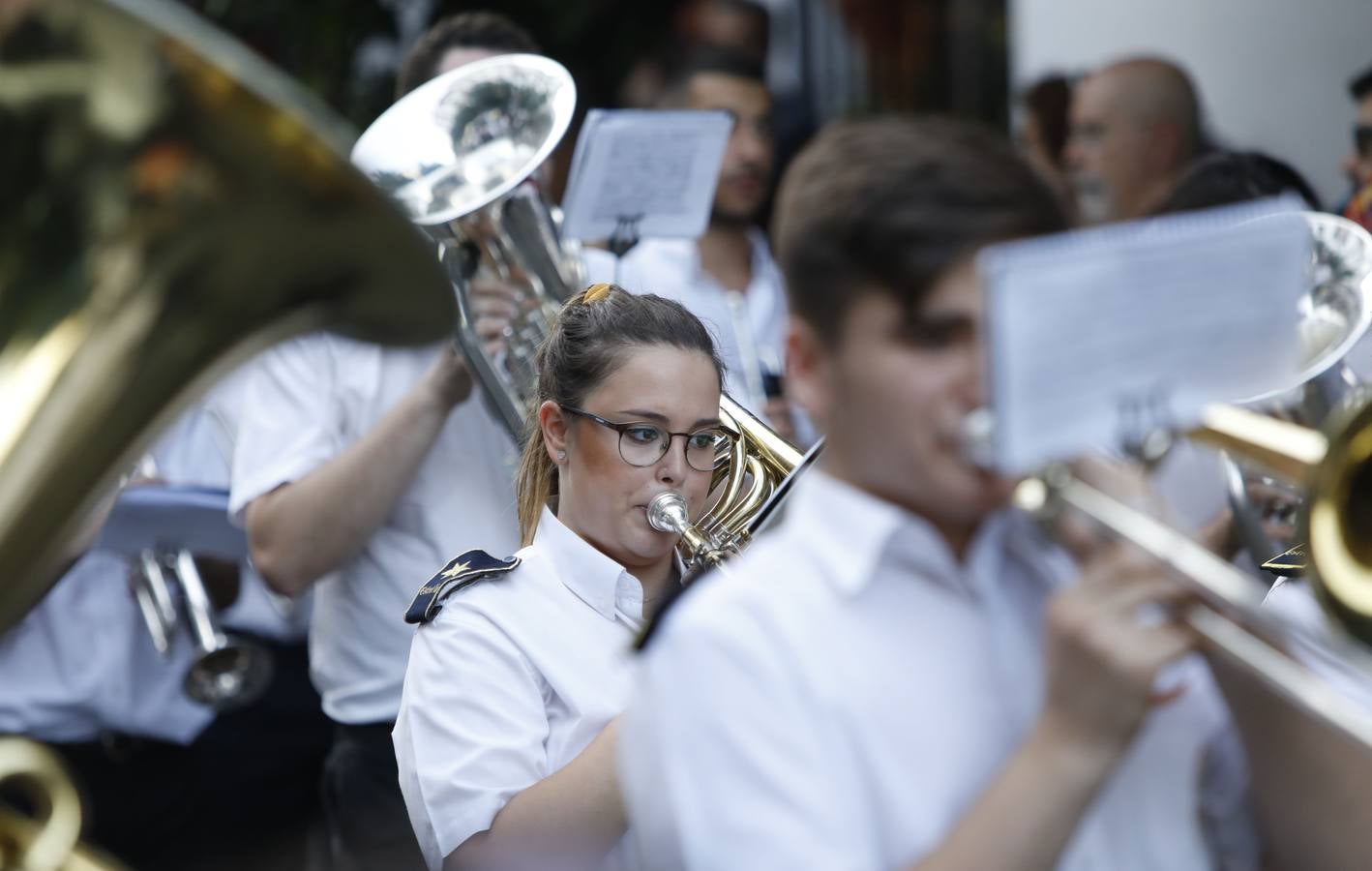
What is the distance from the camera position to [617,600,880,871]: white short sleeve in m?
1.16

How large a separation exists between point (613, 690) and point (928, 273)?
36.4 inches

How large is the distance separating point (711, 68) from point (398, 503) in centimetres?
175

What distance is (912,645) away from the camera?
3.92 feet

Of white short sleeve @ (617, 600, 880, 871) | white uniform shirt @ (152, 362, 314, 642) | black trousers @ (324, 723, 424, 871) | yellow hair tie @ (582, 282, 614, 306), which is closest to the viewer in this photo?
white short sleeve @ (617, 600, 880, 871)

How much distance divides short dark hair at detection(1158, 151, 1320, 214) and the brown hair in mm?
972

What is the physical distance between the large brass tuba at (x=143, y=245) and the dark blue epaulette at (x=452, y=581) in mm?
769

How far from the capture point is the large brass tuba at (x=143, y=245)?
1.18 meters

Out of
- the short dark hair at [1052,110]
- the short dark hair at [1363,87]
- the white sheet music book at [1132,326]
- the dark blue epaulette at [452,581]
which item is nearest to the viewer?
the white sheet music book at [1132,326]

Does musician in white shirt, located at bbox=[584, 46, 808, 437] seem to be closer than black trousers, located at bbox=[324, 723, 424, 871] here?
No

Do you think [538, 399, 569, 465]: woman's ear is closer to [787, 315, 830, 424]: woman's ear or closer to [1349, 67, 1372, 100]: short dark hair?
[787, 315, 830, 424]: woman's ear

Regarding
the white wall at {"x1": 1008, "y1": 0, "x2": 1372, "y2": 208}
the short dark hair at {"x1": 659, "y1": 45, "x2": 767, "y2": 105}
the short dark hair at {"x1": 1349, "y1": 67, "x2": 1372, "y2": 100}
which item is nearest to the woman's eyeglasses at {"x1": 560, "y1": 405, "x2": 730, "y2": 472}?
the short dark hair at {"x1": 659, "y1": 45, "x2": 767, "y2": 105}

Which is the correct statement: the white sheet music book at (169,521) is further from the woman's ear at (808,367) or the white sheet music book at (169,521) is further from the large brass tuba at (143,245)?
the woman's ear at (808,367)

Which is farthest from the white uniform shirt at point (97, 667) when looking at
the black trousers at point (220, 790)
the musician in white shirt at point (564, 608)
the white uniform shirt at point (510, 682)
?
the white uniform shirt at point (510, 682)

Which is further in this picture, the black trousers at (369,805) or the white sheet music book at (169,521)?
the white sheet music book at (169,521)
